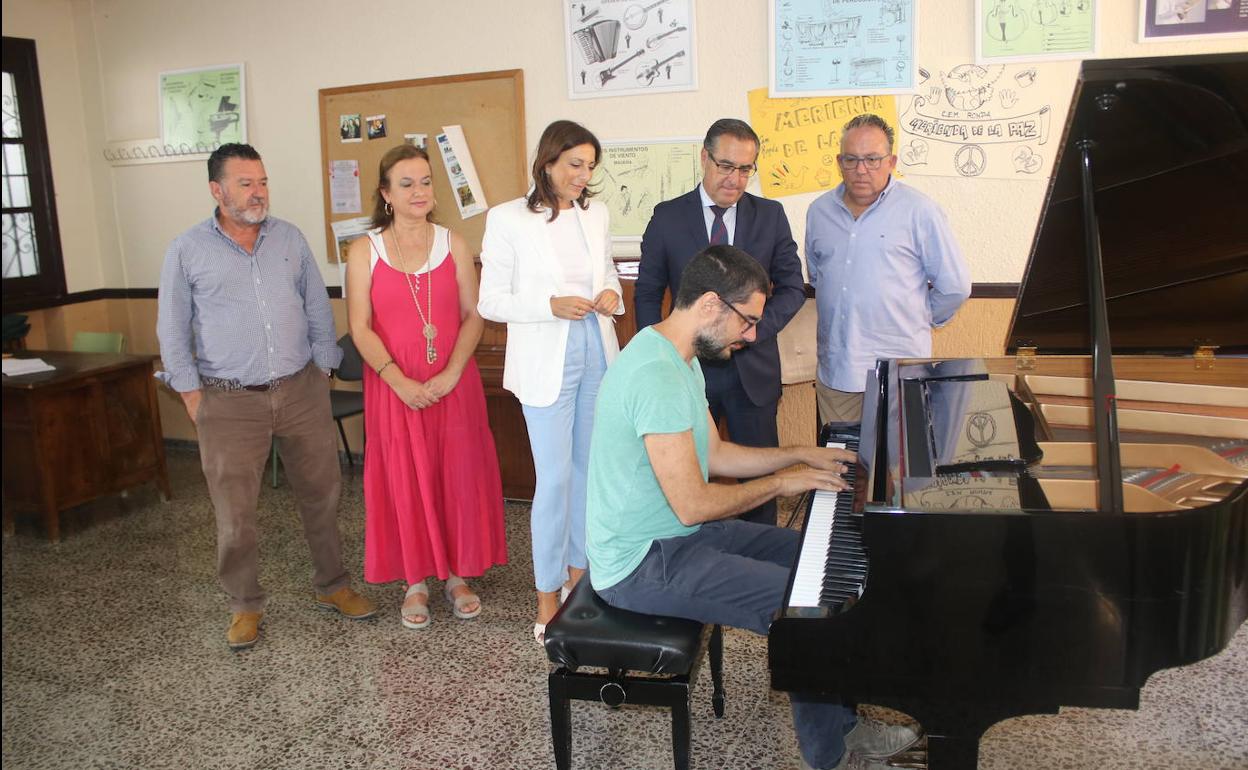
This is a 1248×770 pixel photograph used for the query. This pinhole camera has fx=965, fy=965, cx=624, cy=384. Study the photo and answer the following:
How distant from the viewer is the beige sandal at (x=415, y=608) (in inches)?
138

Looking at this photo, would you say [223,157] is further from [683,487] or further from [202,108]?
[202,108]

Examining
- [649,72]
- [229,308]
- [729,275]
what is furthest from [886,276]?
[229,308]

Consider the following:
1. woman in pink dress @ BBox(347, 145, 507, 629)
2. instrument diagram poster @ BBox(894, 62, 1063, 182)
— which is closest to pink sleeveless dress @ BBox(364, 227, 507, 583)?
woman in pink dress @ BBox(347, 145, 507, 629)

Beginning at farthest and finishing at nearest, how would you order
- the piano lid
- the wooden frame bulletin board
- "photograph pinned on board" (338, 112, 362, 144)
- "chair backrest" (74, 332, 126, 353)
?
"photograph pinned on board" (338, 112, 362, 144)
"chair backrest" (74, 332, 126, 353)
the wooden frame bulletin board
the piano lid

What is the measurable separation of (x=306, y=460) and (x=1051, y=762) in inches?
101

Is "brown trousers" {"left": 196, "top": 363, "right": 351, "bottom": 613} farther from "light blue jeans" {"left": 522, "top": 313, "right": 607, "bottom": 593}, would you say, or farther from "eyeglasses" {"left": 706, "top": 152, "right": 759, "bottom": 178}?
"eyeglasses" {"left": 706, "top": 152, "right": 759, "bottom": 178}

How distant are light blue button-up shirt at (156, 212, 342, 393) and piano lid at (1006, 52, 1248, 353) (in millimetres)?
2382

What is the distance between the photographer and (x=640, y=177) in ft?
15.7

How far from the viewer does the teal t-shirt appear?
222 centimetres

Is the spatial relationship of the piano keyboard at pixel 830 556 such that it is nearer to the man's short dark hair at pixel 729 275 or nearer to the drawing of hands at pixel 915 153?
the man's short dark hair at pixel 729 275

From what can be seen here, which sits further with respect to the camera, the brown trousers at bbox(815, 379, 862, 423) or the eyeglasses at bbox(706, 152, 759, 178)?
the brown trousers at bbox(815, 379, 862, 423)

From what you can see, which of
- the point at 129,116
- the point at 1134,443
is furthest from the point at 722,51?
the point at 129,116

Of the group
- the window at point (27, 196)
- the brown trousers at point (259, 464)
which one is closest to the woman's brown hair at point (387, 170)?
the brown trousers at point (259, 464)

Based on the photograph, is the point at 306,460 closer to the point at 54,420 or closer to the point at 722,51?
the point at 54,420
